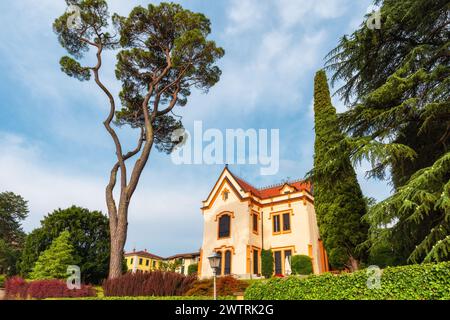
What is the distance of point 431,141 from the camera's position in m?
9.69

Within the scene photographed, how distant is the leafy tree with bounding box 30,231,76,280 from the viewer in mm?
16986

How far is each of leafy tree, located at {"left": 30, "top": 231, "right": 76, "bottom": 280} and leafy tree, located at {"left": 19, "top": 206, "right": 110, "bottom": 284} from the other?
274 cm

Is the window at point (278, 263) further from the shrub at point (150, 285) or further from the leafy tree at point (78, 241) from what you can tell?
the leafy tree at point (78, 241)

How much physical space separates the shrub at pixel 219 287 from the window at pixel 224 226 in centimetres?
1195

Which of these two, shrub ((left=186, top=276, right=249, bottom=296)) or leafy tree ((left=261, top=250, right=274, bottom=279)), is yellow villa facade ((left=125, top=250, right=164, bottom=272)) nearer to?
leafy tree ((left=261, top=250, right=274, bottom=279))

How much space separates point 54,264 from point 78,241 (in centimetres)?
497

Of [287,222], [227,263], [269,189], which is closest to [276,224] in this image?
[287,222]

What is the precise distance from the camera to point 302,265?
66.7ft

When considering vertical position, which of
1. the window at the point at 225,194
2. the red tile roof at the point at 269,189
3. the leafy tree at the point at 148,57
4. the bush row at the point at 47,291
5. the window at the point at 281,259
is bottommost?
the bush row at the point at 47,291

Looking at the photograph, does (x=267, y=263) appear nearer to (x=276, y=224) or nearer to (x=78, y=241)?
(x=276, y=224)

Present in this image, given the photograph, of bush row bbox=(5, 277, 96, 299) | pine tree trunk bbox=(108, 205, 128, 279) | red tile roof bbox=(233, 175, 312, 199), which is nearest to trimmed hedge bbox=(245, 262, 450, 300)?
pine tree trunk bbox=(108, 205, 128, 279)

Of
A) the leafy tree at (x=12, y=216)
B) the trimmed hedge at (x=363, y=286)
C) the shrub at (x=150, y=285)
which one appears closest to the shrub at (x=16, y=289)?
the shrub at (x=150, y=285)

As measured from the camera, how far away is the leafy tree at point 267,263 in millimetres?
22000
